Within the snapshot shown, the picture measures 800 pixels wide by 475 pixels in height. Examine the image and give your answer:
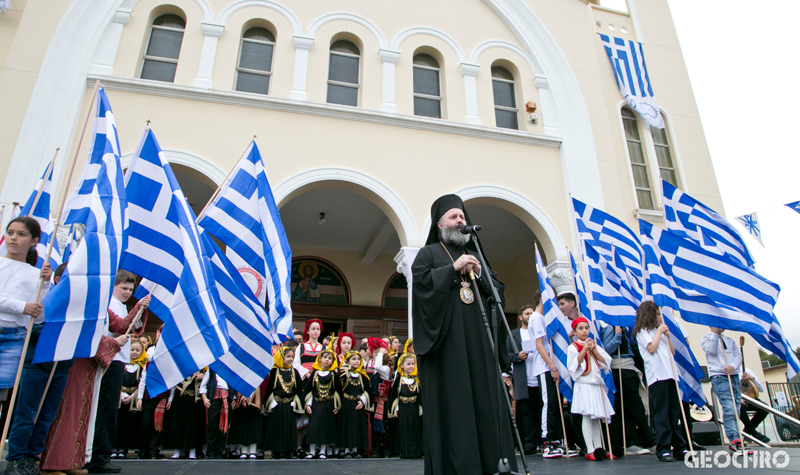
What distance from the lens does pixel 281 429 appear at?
675cm

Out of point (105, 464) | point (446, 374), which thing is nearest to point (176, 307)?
point (105, 464)

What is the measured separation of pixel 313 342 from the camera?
25.4 feet

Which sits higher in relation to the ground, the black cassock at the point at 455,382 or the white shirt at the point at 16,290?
the white shirt at the point at 16,290

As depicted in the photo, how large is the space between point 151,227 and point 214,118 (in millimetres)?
5531

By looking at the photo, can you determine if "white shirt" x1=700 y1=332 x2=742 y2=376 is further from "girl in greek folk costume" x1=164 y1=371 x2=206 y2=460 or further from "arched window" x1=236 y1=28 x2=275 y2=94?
"arched window" x1=236 y1=28 x2=275 y2=94

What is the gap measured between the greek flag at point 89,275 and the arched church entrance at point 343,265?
769cm

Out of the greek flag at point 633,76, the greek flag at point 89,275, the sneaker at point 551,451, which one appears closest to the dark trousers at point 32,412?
the greek flag at point 89,275

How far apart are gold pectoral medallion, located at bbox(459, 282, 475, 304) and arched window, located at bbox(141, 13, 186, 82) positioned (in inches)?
341

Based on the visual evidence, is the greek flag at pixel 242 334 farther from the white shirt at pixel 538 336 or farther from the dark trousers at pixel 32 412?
the white shirt at pixel 538 336

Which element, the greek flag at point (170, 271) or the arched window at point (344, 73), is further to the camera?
the arched window at point (344, 73)

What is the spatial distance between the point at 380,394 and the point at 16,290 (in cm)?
513

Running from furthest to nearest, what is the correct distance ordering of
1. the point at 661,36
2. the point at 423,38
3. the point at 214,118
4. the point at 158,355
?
1. the point at 661,36
2. the point at 423,38
3. the point at 214,118
4. the point at 158,355

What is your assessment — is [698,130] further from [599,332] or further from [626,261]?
[599,332]

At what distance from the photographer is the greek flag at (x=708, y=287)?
5.61 m
